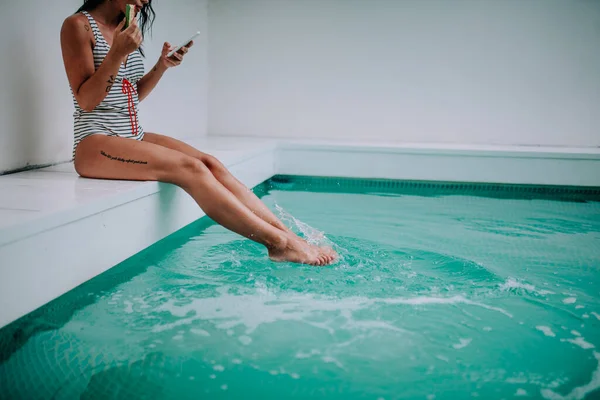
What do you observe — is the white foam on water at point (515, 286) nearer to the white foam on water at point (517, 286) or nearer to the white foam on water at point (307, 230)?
the white foam on water at point (517, 286)

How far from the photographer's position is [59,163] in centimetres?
333

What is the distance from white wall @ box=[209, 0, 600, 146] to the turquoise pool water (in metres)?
2.74

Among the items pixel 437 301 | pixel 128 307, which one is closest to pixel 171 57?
pixel 128 307

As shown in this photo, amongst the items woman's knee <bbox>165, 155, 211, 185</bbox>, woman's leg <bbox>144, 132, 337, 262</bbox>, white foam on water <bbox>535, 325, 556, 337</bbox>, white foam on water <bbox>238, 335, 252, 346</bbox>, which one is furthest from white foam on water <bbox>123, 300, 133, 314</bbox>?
white foam on water <bbox>535, 325, 556, 337</bbox>

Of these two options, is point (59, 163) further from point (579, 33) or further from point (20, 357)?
point (579, 33)

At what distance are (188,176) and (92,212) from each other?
0.46 metres

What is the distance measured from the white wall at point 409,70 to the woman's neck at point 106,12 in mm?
3254

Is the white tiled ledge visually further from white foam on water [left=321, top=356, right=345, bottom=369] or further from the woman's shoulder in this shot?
white foam on water [left=321, top=356, right=345, bottom=369]

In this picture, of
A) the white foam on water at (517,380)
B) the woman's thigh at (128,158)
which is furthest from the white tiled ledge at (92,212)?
the white foam on water at (517,380)

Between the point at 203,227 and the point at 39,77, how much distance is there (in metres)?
1.19

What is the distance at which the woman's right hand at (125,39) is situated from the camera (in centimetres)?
228

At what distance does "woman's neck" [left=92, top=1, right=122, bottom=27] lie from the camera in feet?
8.75

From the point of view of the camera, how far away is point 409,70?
573 cm

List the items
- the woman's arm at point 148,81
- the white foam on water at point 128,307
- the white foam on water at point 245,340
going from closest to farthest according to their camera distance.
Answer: the white foam on water at point 245,340 → the white foam on water at point 128,307 → the woman's arm at point 148,81
